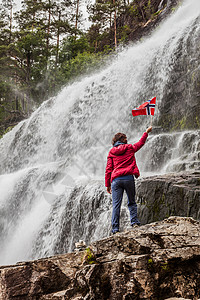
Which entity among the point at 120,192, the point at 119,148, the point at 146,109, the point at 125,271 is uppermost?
the point at 146,109

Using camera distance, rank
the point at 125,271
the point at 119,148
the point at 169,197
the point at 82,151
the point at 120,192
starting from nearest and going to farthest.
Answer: the point at 125,271 < the point at 120,192 < the point at 119,148 < the point at 169,197 < the point at 82,151

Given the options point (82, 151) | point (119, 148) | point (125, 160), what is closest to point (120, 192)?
point (125, 160)

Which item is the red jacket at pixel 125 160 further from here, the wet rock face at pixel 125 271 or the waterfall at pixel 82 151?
the waterfall at pixel 82 151

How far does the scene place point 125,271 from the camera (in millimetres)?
3189

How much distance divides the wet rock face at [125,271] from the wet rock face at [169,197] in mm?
1525

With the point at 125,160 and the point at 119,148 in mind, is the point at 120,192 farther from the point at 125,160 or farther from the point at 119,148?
the point at 119,148

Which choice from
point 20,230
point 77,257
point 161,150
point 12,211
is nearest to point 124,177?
point 77,257

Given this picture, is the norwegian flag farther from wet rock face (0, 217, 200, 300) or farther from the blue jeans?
wet rock face (0, 217, 200, 300)

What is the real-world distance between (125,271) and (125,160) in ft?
6.46

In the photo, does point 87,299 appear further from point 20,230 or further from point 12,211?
point 12,211

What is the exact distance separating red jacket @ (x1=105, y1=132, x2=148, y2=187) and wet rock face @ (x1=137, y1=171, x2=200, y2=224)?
4.03ft

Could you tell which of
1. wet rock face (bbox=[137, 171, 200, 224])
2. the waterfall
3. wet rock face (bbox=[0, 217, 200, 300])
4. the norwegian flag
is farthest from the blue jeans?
the waterfall

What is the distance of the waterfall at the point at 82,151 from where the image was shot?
8438 mm

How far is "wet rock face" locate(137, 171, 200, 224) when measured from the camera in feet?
17.8
